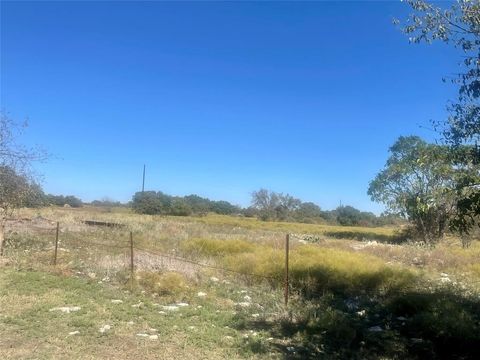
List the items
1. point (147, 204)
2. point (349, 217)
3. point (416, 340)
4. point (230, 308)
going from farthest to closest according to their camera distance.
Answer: point (349, 217), point (147, 204), point (230, 308), point (416, 340)

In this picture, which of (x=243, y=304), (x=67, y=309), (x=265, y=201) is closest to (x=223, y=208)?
(x=265, y=201)

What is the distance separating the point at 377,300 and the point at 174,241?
1201 centimetres

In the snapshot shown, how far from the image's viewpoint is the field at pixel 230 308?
687cm

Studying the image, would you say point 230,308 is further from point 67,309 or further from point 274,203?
point 274,203

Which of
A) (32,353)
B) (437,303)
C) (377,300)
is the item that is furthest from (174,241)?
(32,353)

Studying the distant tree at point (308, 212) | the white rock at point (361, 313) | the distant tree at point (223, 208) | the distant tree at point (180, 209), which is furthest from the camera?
the distant tree at point (223, 208)

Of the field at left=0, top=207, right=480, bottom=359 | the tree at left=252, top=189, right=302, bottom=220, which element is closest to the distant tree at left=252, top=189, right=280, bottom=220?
the tree at left=252, top=189, right=302, bottom=220

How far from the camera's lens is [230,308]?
946cm

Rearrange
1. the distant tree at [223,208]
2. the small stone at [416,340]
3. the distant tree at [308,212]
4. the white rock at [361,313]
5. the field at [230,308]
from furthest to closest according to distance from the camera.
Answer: the distant tree at [223,208] < the distant tree at [308,212] < the white rock at [361,313] < the small stone at [416,340] < the field at [230,308]

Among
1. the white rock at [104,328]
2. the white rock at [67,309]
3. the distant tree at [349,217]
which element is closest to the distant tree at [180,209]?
the distant tree at [349,217]

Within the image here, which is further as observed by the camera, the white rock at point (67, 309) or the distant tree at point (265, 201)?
the distant tree at point (265, 201)

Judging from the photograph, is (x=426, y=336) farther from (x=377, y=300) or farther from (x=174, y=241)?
(x=174, y=241)

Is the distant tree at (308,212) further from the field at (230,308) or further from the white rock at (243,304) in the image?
the white rock at (243,304)

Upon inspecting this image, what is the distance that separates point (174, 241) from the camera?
21.3 metres
